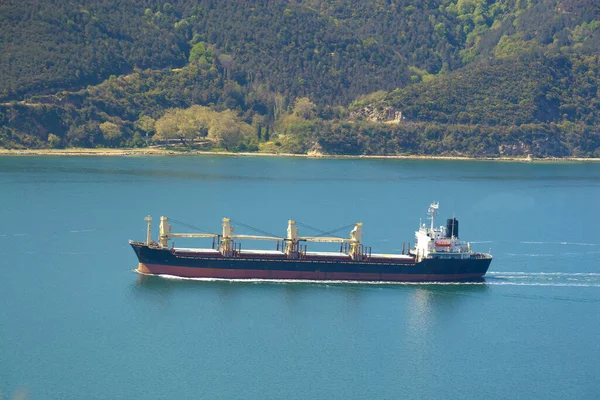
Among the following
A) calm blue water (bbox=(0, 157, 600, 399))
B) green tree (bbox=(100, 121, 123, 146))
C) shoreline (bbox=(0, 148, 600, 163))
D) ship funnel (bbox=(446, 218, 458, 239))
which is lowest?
calm blue water (bbox=(0, 157, 600, 399))

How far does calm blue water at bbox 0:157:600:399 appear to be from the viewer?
4859 centimetres

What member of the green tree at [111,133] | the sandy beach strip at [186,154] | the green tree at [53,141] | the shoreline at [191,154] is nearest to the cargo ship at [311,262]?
the shoreline at [191,154]

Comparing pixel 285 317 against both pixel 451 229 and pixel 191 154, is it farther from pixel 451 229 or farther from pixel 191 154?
pixel 191 154

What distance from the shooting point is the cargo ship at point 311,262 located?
6606 cm

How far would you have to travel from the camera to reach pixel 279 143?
646ft

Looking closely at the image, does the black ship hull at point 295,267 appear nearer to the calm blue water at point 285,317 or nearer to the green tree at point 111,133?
the calm blue water at point 285,317

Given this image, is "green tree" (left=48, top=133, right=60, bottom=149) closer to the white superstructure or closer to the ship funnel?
the white superstructure

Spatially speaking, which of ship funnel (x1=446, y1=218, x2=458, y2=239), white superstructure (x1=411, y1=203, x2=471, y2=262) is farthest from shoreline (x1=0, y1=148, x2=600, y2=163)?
ship funnel (x1=446, y1=218, x2=458, y2=239)

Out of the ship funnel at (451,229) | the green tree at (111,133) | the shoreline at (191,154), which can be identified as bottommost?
the ship funnel at (451,229)

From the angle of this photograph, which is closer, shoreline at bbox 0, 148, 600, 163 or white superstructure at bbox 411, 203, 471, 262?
white superstructure at bbox 411, 203, 471, 262

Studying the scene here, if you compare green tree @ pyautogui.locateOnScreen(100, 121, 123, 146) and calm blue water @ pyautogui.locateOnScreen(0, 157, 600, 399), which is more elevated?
green tree @ pyautogui.locateOnScreen(100, 121, 123, 146)

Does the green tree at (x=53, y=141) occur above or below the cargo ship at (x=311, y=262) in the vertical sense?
above

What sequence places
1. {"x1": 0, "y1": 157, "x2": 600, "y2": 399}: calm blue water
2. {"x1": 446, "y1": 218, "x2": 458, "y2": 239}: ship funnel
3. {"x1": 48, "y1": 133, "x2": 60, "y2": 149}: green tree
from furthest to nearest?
1. {"x1": 48, "y1": 133, "x2": 60, "y2": 149}: green tree
2. {"x1": 446, "y1": 218, "x2": 458, "y2": 239}: ship funnel
3. {"x1": 0, "y1": 157, "x2": 600, "y2": 399}: calm blue water

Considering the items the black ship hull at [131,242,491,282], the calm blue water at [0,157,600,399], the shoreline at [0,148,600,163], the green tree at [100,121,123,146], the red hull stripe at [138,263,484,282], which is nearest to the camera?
the calm blue water at [0,157,600,399]
